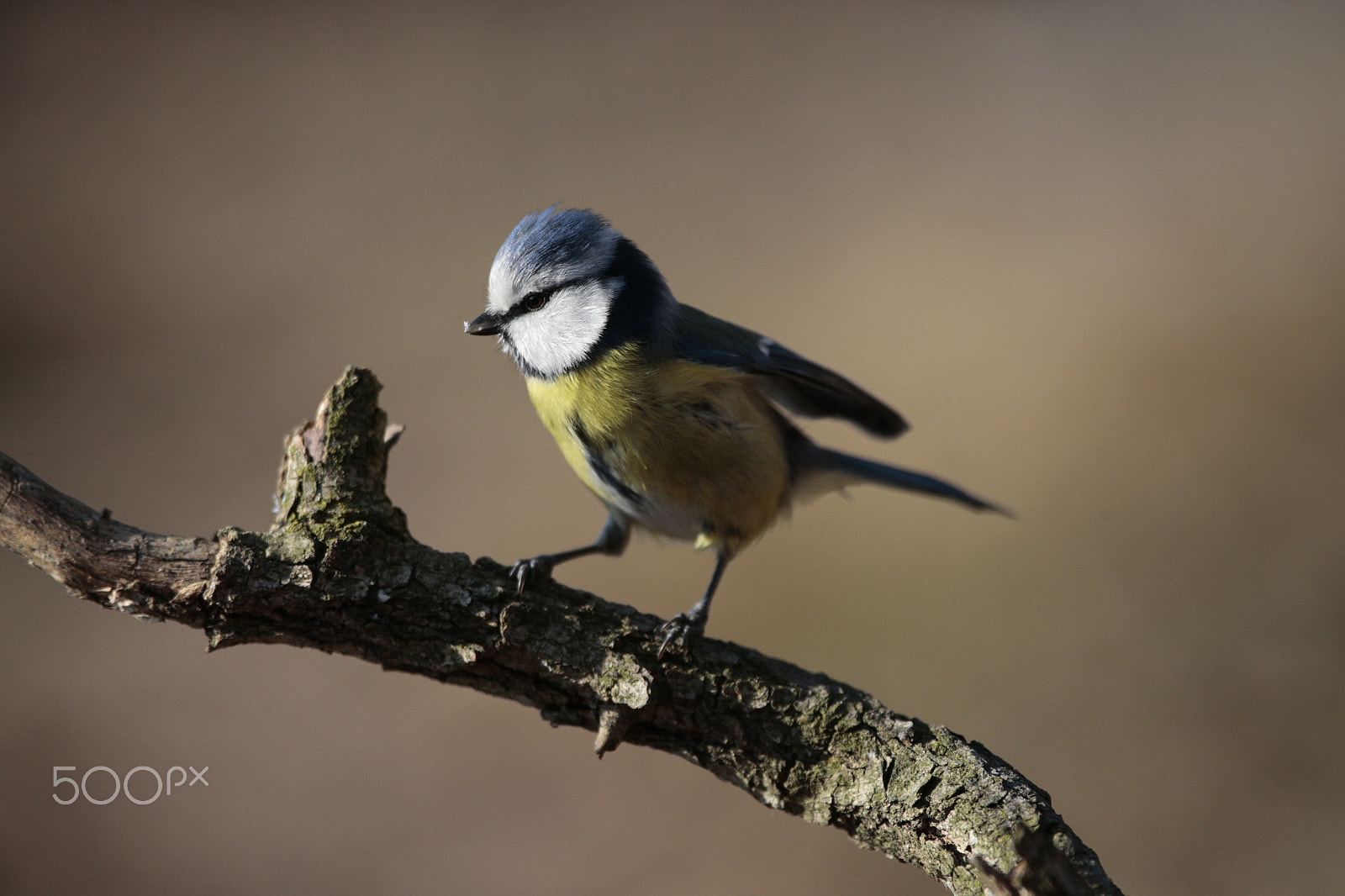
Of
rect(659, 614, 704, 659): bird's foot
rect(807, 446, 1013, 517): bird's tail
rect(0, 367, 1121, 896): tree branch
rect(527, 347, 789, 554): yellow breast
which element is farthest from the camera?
rect(807, 446, 1013, 517): bird's tail

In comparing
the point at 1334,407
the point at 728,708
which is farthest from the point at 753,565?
the point at 1334,407

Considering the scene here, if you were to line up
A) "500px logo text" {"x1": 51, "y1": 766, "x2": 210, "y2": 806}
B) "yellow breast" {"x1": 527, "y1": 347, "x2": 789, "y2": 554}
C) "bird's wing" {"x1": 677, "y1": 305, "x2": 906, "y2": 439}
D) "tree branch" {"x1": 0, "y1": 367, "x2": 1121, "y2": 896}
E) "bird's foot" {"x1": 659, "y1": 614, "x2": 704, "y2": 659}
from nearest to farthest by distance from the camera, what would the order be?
"tree branch" {"x1": 0, "y1": 367, "x2": 1121, "y2": 896} < "bird's foot" {"x1": 659, "y1": 614, "x2": 704, "y2": 659} < "yellow breast" {"x1": 527, "y1": 347, "x2": 789, "y2": 554} < "bird's wing" {"x1": 677, "y1": 305, "x2": 906, "y2": 439} < "500px logo text" {"x1": 51, "y1": 766, "x2": 210, "y2": 806}

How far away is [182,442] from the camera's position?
4047 mm

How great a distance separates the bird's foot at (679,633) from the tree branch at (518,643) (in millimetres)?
20

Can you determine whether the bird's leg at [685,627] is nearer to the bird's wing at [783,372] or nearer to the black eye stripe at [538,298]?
the bird's wing at [783,372]

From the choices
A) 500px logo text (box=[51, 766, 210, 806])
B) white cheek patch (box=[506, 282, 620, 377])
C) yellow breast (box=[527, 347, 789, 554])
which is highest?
white cheek patch (box=[506, 282, 620, 377])

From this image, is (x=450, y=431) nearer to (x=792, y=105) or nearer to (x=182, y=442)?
(x=182, y=442)

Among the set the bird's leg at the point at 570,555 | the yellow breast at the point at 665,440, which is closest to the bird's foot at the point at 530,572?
the bird's leg at the point at 570,555

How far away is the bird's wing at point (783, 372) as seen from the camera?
2.01 m

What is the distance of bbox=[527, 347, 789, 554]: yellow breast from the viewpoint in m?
1.85

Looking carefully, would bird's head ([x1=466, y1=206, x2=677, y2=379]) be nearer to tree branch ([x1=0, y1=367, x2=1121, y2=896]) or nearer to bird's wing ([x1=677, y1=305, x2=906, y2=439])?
bird's wing ([x1=677, y1=305, x2=906, y2=439])

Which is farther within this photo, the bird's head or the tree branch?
the bird's head

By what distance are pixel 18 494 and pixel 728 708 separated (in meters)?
1.22

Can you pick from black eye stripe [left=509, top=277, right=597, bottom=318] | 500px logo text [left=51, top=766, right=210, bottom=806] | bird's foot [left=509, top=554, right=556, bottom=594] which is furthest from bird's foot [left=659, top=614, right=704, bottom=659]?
500px logo text [left=51, top=766, right=210, bottom=806]
